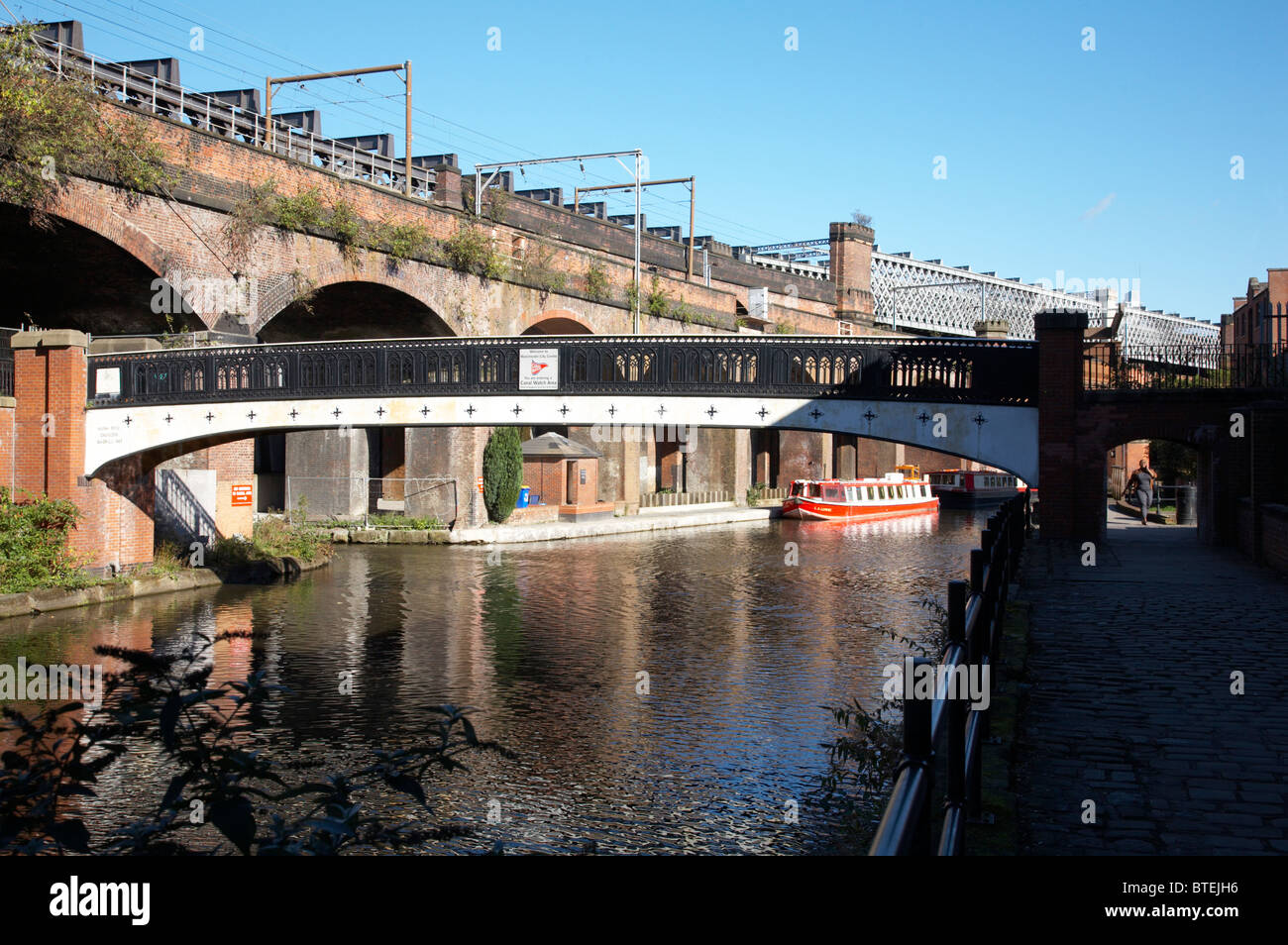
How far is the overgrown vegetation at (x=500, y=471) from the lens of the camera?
29.9 meters

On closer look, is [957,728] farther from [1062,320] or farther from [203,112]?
[203,112]

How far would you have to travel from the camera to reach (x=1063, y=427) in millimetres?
15609

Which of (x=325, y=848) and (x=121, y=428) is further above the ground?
(x=121, y=428)

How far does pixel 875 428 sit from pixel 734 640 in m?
3.66

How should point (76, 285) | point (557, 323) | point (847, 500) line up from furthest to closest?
point (847, 500) → point (557, 323) → point (76, 285)

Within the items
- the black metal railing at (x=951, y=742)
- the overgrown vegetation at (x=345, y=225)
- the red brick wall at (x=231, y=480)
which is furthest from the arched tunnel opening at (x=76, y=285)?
the black metal railing at (x=951, y=742)

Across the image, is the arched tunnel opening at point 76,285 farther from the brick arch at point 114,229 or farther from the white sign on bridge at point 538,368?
the white sign on bridge at point 538,368

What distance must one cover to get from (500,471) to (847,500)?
46.5 feet

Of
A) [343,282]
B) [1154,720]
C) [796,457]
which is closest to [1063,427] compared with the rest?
[1154,720]

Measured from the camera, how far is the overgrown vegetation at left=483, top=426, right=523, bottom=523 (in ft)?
98.1

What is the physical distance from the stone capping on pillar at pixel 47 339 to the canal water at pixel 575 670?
168 inches
